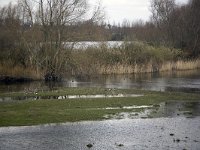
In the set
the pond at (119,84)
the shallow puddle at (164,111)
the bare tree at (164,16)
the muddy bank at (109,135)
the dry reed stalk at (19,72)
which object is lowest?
the muddy bank at (109,135)

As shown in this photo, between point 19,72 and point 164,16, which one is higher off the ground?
point 164,16

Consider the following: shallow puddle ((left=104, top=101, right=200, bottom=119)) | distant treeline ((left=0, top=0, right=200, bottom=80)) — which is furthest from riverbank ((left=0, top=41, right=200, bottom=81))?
shallow puddle ((left=104, top=101, right=200, bottom=119))

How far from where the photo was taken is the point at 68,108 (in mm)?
24578

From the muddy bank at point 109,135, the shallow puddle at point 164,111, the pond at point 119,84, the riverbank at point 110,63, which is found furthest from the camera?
the riverbank at point 110,63

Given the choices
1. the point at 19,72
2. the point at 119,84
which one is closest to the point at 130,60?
the point at 119,84

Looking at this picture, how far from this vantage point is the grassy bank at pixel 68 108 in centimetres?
2123

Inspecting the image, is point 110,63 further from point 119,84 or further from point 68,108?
point 68,108

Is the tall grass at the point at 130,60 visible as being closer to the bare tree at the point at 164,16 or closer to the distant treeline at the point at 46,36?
the distant treeline at the point at 46,36

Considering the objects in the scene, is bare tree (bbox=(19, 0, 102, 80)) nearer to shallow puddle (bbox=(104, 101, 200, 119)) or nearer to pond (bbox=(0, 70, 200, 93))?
pond (bbox=(0, 70, 200, 93))

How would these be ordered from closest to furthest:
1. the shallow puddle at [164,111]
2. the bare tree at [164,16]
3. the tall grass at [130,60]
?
the shallow puddle at [164,111] → the tall grass at [130,60] → the bare tree at [164,16]

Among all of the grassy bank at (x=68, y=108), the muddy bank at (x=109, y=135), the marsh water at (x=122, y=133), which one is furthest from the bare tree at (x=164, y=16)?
the muddy bank at (x=109, y=135)

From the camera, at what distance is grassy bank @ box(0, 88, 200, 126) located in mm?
21234

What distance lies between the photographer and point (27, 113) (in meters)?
22.5

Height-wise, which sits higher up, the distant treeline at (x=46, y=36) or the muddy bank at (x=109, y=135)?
the distant treeline at (x=46, y=36)
